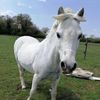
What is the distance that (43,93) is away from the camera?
5680mm

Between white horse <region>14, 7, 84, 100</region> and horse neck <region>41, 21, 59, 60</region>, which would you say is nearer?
white horse <region>14, 7, 84, 100</region>

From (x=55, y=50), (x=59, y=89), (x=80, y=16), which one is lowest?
(x=59, y=89)

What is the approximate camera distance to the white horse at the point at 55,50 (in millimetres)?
3426

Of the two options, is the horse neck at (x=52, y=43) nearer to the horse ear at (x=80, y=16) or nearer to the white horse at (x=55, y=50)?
the white horse at (x=55, y=50)

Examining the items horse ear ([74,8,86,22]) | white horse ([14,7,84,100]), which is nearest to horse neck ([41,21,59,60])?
white horse ([14,7,84,100])

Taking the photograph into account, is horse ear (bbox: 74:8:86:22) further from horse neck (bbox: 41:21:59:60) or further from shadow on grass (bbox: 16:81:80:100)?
shadow on grass (bbox: 16:81:80:100)

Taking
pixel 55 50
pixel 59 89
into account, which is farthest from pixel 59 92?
pixel 55 50

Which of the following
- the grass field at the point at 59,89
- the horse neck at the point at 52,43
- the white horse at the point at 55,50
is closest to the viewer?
the white horse at the point at 55,50

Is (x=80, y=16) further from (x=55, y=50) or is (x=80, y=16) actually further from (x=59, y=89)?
(x=59, y=89)

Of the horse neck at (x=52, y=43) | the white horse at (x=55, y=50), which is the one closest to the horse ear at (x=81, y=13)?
the white horse at (x=55, y=50)

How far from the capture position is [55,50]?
424cm

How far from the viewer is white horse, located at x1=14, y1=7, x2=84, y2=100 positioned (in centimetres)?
343

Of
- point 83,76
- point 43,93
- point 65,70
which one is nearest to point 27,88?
point 43,93

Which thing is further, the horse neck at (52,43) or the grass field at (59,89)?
the grass field at (59,89)
